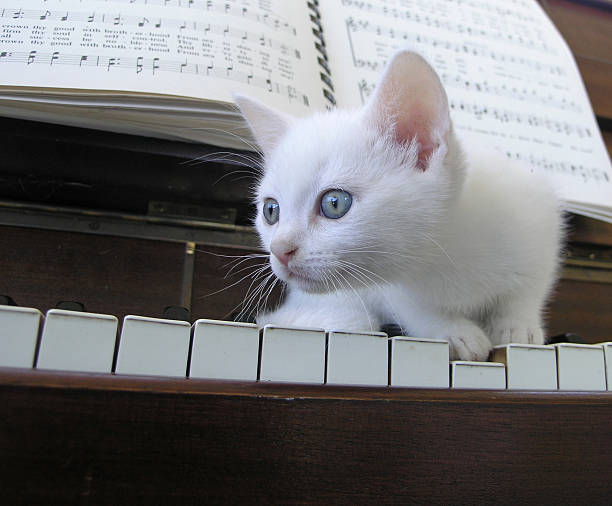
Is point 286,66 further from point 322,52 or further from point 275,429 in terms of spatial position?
point 275,429

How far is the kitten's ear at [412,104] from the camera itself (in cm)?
62

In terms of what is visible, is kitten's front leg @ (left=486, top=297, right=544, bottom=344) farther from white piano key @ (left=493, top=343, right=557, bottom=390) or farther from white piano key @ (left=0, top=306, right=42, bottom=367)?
white piano key @ (left=0, top=306, right=42, bottom=367)

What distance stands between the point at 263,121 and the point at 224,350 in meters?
0.47

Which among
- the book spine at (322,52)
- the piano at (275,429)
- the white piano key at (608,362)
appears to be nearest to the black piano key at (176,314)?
the piano at (275,429)

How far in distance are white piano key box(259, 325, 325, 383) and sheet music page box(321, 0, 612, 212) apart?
2.15 feet

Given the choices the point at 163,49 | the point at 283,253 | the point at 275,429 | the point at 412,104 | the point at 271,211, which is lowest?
the point at 275,429

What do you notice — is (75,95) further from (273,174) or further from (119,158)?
(273,174)

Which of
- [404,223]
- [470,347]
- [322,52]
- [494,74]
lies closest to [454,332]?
[470,347]

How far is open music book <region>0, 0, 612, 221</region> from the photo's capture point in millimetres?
705

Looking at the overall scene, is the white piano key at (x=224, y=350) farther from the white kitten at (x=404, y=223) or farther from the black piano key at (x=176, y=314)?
the white kitten at (x=404, y=223)

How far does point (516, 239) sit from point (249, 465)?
0.56 m

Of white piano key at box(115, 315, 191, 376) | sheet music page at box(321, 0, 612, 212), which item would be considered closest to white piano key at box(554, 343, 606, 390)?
white piano key at box(115, 315, 191, 376)

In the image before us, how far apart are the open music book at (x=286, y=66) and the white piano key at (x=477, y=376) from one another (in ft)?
1.66

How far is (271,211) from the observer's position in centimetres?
75
